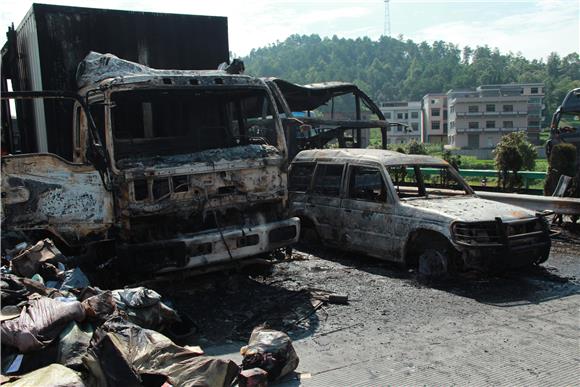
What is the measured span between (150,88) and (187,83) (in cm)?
42

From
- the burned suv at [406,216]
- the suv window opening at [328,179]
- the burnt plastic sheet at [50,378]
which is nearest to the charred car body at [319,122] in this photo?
the suv window opening at [328,179]

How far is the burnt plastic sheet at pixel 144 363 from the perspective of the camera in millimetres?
3572

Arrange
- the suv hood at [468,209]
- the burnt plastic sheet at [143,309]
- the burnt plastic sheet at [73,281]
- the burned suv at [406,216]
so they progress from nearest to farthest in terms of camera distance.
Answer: the burnt plastic sheet at [143,309], the burnt plastic sheet at [73,281], the burned suv at [406,216], the suv hood at [468,209]

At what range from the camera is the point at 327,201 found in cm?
805

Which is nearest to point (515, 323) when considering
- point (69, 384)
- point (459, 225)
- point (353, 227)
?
point (459, 225)

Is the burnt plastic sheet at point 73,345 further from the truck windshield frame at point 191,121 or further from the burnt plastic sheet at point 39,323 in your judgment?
the truck windshield frame at point 191,121

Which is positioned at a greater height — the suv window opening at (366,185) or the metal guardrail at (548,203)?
the suv window opening at (366,185)

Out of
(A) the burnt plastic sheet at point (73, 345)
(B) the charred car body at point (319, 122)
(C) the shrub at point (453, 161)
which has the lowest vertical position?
(C) the shrub at point (453, 161)

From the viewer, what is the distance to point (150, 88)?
575 centimetres

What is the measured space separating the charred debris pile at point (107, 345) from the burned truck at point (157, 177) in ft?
2.61

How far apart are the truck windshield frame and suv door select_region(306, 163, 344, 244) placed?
1510 millimetres

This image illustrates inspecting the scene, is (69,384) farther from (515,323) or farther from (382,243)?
(382,243)

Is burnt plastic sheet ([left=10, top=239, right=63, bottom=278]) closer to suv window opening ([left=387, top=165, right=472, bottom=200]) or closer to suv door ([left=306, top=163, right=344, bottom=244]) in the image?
suv door ([left=306, top=163, right=344, bottom=244])

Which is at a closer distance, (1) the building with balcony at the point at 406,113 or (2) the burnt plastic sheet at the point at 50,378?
(2) the burnt plastic sheet at the point at 50,378
